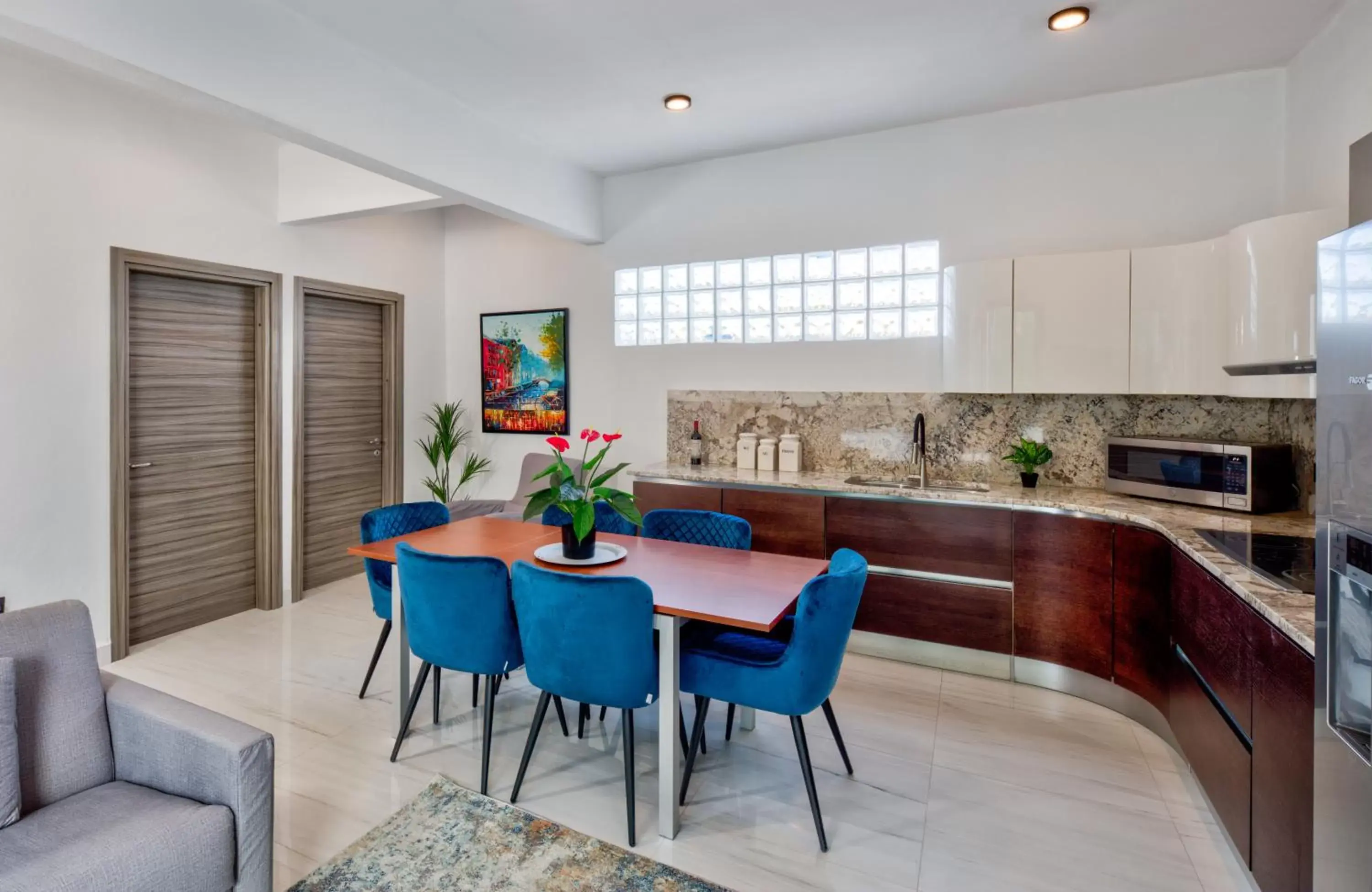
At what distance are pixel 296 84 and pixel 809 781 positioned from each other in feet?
10.5

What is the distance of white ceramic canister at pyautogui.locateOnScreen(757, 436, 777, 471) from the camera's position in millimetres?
4129

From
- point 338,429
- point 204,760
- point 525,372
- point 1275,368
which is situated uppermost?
point 525,372

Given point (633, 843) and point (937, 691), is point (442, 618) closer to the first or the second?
point (633, 843)

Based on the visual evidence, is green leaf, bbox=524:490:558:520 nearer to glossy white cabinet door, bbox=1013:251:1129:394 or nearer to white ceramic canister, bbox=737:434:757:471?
white ceramic canister, bbox=737:434:757:471

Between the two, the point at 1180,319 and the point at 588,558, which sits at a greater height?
the point at 1180,319

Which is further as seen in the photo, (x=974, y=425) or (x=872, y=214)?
(x=872, y=214)

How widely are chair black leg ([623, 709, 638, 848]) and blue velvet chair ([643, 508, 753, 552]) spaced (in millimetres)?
980

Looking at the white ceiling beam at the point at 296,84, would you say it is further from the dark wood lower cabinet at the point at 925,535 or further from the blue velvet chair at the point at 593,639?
the dark wood lower cabinet at the point at 925,535

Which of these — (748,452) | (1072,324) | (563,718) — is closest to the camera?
(563,718)

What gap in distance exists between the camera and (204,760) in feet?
5.43

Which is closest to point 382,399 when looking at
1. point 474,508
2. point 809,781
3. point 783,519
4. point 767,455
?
point 474,508

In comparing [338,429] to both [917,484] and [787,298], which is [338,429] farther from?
[917,484]

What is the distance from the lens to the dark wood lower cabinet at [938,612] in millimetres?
3244

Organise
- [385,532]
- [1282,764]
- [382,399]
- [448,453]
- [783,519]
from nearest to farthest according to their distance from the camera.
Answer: [1282,764], [385,532], [783,519], [382,399], [448,453]
